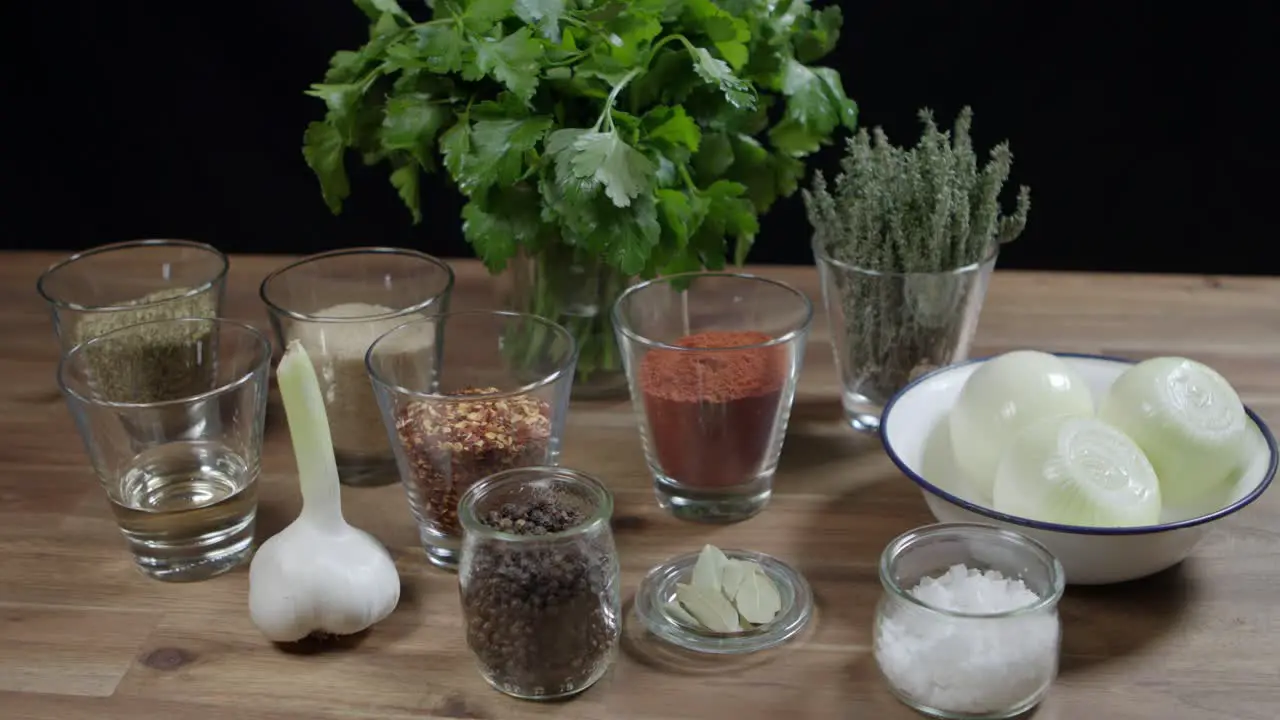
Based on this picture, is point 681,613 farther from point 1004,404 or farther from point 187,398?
point 187,398

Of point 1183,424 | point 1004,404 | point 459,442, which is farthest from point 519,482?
point 1183,424

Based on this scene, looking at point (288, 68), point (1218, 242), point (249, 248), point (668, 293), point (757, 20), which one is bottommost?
point (249, 248)

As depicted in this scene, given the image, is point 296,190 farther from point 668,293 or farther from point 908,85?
point 668,293

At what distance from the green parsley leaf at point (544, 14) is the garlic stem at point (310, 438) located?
38 centimetres

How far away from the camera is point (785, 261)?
2555 mm

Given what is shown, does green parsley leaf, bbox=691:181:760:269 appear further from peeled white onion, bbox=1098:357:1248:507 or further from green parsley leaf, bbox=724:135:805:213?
peeled white onion, bbox=1098:357:1248:507

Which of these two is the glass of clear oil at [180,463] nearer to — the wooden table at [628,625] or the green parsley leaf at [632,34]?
the wooden table at [628,625]

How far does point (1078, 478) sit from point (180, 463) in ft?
2.34

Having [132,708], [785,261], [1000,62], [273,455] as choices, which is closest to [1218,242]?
[1000,62]

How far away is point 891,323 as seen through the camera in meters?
1.35

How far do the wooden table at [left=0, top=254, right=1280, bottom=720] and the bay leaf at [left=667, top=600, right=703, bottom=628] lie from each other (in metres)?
0.03

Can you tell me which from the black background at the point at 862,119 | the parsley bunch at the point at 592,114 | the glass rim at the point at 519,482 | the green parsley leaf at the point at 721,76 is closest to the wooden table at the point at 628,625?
the glass rim at the point at 519,482

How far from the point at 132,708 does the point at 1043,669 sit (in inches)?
25.1

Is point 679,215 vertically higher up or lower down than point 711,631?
higher up
